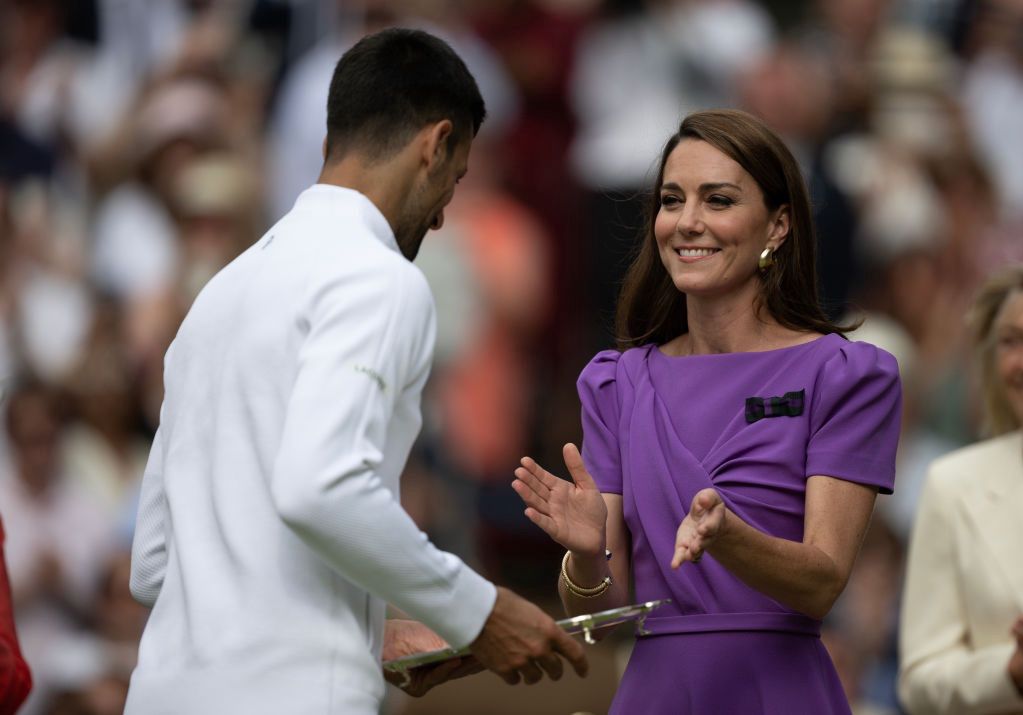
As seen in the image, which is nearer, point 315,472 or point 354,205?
point 315,472

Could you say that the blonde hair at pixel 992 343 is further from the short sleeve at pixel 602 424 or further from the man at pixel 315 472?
the man at pixel 315 472

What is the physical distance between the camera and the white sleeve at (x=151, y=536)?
143 inches

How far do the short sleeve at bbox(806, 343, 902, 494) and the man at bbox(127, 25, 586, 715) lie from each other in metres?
0.69

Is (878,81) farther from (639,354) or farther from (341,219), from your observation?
(341,219)

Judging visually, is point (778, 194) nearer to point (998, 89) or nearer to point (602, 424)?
point (602, 424)

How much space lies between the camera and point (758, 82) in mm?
9609

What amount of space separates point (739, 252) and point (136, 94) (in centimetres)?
668

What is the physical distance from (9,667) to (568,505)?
3.93 ft

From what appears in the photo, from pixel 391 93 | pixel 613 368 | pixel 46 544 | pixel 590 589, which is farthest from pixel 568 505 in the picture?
pixel 46 544

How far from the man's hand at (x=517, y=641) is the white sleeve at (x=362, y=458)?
36 mm

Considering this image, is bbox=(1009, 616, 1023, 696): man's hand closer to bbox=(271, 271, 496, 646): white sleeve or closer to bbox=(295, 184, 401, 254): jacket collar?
bbox=(271, 271, 496, 646): white sleeve

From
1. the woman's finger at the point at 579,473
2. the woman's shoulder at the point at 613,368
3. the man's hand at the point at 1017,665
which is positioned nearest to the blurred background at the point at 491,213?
the man's hand at the point at 1017,665

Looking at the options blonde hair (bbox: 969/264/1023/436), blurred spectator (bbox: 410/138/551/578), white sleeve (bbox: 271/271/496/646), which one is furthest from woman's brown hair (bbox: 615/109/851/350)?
blurred spectator (bbox: 410/138/551/578)

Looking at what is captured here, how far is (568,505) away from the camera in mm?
3727
